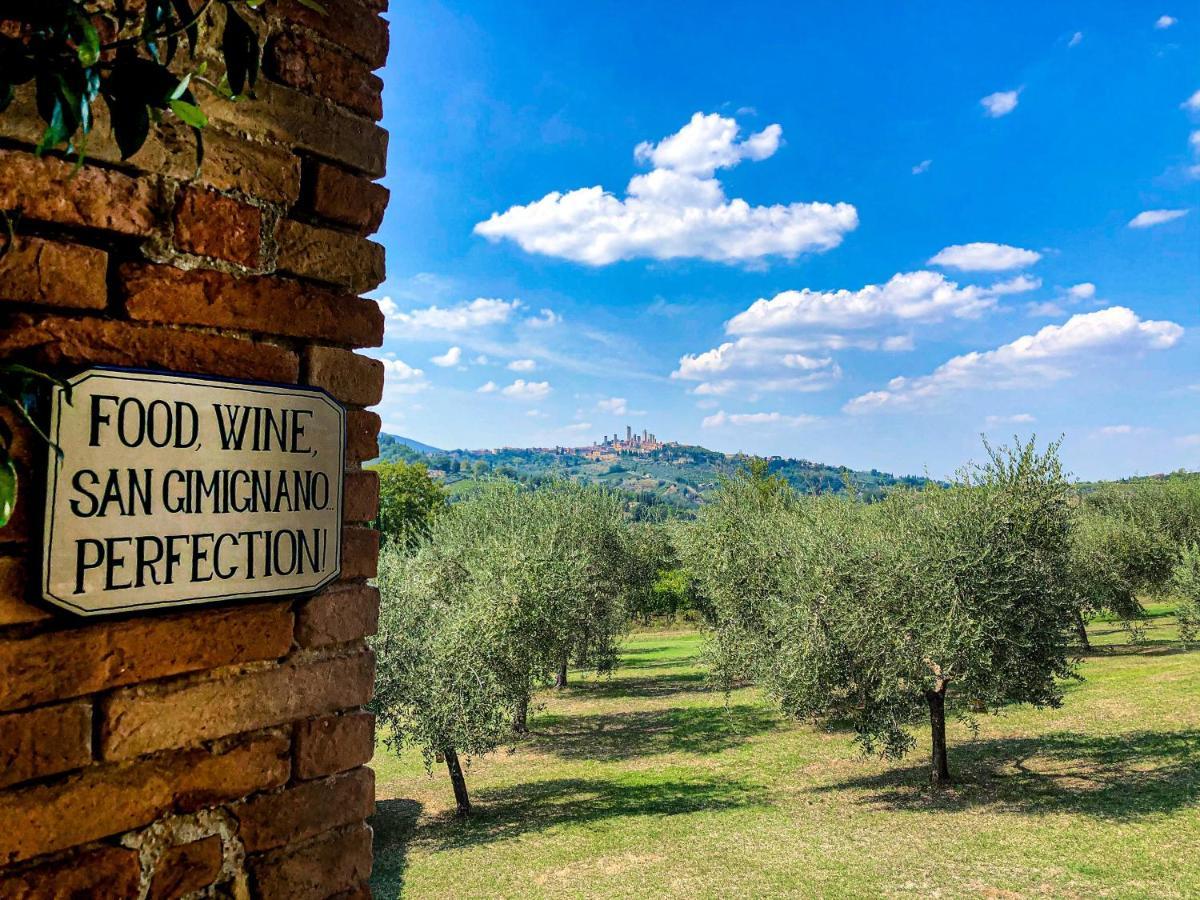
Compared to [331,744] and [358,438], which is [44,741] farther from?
[358,438]

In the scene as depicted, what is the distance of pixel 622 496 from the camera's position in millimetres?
30797

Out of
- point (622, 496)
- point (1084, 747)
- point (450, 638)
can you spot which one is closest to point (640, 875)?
point (450, 638)

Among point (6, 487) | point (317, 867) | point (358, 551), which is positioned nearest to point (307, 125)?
Result: point (358, 551)

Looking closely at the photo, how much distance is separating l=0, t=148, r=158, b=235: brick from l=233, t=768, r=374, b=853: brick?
110 centimetres

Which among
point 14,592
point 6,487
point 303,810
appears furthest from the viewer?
point 303,810

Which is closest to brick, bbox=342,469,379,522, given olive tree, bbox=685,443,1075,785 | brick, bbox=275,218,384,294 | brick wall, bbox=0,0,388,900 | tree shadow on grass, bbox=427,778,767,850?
brick wall, bbox=0,0,388,900

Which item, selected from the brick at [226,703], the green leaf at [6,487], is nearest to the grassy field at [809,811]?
the brick at [226,703]

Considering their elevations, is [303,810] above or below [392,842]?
above

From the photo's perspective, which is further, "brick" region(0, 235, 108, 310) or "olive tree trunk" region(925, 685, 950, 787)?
"olive tree trunk" region(925, 685, 950, 787)

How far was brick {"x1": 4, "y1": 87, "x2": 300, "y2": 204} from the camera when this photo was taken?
1.16m

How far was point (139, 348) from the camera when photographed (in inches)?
51.5

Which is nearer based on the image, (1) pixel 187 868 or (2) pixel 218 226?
(1) pixel 187 868

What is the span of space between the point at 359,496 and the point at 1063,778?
16.4 meters

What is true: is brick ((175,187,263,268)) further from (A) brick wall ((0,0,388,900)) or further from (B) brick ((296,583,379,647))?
(B) brick ((296,583,379,647))
